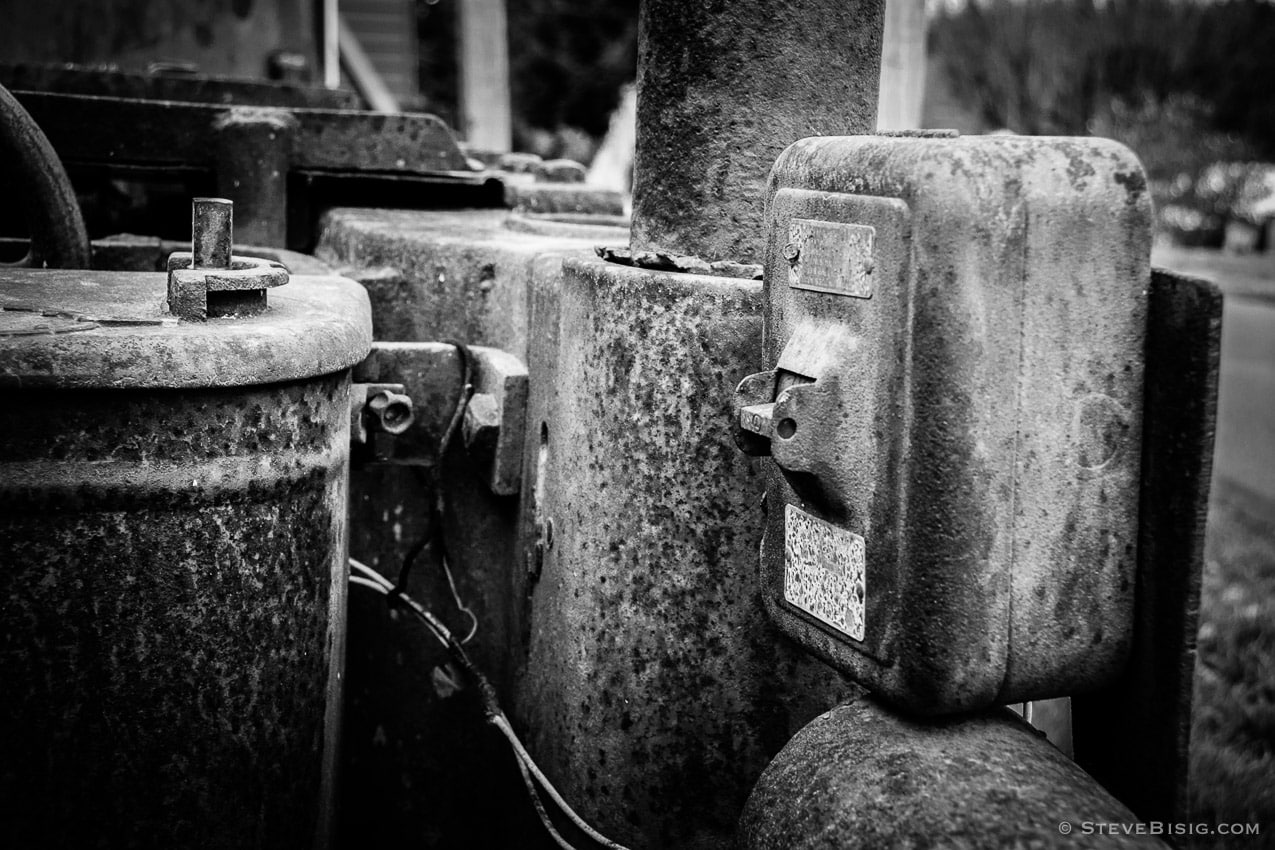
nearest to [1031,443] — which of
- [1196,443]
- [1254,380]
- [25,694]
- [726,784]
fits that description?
[1196,443]

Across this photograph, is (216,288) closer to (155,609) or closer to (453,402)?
(155,609)

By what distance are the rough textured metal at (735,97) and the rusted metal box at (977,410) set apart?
0.32 metres

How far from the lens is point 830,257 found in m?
1.23

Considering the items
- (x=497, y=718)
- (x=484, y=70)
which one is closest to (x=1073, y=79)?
(x=484, y=70)

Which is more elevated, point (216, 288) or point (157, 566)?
point (216, 288)

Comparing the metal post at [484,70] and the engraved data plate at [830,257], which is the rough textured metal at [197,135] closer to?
the engraved data plate at [830,257]

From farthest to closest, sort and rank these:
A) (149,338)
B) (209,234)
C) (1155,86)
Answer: (1155,86) → (209,234) → (149,338)

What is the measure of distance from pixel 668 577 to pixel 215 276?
0.63 metres

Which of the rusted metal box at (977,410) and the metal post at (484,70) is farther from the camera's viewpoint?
the metal post at (484,70)

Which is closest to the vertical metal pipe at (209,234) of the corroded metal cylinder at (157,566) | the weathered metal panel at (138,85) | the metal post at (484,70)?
the corroded metal cylinder at (157,566)

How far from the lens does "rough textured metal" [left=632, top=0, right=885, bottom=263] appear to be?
4.97ft

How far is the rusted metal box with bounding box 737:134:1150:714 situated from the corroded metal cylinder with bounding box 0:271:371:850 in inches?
21.4

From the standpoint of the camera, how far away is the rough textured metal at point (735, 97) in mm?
1514

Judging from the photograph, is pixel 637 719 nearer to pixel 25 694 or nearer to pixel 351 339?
pixel 351 339
